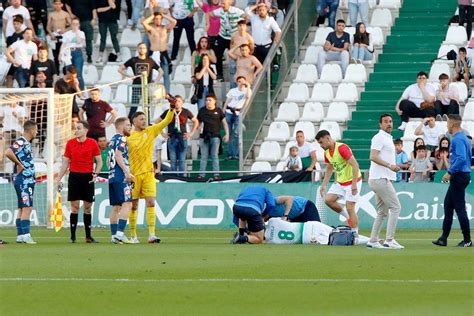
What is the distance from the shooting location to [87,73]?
35.3 m

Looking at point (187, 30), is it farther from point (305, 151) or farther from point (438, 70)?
point (438, 70)

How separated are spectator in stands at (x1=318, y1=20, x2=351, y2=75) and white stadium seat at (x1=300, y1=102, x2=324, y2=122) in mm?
1311

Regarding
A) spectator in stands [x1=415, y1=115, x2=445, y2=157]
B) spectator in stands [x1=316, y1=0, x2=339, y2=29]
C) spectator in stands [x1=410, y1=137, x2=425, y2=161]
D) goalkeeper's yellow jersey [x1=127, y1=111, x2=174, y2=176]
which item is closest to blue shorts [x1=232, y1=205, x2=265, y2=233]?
goalkeeper's yellow jersey [x1=127, y1=111, x2=174, y2=176]

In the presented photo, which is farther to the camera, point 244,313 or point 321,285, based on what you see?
point 321,285

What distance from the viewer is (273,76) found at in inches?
1276

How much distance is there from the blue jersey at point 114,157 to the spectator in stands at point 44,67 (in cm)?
1087

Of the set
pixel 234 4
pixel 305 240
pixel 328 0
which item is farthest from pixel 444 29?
pixel 305 240

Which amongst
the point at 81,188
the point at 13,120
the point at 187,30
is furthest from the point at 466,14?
the point at 81,188

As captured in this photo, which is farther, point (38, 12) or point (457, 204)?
point (38, 12)

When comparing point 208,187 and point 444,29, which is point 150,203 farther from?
point 444,29

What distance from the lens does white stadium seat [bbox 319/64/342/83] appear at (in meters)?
33.2

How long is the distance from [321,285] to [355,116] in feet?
60.3

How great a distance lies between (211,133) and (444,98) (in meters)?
5.12

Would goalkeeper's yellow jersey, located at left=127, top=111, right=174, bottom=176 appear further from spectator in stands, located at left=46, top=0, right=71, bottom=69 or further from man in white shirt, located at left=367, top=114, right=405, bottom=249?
spectator in stands, located at left=46, top=0, right=71, bottom=69
